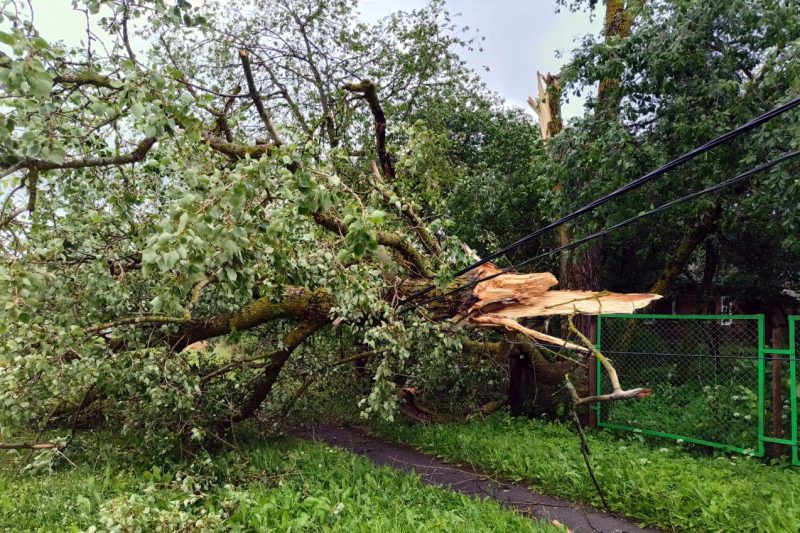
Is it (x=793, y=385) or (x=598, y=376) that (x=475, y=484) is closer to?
(x=598, y=376)

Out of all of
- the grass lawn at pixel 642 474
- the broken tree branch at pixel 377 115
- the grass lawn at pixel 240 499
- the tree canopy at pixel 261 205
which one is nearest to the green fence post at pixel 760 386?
the grass lawn at pixel 642 474

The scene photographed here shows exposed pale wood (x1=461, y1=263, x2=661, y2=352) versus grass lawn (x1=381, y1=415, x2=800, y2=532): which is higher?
exposed pale wood (x1=461, y1=263, x2=661, y2=352)

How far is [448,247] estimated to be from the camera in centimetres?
461

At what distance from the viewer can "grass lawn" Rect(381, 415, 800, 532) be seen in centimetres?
417

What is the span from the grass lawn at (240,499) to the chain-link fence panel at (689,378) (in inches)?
115

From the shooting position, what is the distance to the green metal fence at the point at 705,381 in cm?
553

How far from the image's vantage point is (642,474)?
4.87 m

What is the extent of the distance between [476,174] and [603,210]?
11.5 feet

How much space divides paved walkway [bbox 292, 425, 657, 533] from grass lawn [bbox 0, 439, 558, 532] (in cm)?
39

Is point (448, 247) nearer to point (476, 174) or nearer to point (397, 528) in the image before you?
point (397, 528)

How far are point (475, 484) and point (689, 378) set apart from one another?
3.44 meters

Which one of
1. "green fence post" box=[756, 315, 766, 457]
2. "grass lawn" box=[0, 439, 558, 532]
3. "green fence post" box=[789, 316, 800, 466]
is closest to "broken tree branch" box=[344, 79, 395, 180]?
"grass lawn" box=[0, 439, 558, 532]

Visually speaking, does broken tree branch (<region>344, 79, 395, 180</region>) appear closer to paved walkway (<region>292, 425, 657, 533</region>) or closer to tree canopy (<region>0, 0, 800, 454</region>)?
tree canopy (<region>0, 0, 800, 454</region>)

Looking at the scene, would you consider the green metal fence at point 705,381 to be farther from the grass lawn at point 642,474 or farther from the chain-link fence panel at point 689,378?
the grass lawn at point 642,474
